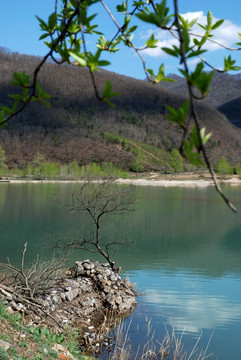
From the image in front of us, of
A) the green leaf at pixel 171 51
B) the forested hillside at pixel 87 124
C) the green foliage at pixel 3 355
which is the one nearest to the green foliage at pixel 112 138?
the forested hillside at pixel 87 124

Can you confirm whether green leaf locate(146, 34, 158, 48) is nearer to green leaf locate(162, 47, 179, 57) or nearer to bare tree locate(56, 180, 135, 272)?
green leaf locate(162, 47, 179, 57)

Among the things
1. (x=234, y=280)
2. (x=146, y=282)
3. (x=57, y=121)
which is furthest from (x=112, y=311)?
(x=57, y=121)

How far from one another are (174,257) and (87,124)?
108645 millimetres

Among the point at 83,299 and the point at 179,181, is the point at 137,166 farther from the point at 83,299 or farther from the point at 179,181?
the point at 83,299

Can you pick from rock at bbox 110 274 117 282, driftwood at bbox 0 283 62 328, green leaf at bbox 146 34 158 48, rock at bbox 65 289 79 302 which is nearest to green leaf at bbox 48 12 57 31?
green leaf at bbox 146 34 158 48

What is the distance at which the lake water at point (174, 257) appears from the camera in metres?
9.75

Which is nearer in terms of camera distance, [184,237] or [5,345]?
[5,345]

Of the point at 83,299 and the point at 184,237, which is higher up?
the point at 83,299

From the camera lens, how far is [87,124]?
124438 millimetres

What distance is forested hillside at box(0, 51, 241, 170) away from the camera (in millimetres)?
105881

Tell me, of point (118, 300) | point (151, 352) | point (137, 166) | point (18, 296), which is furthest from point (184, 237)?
point (137, 166)

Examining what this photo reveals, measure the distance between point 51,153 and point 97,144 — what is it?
42.1 ft

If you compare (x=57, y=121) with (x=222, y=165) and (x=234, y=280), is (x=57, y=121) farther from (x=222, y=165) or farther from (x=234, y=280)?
(x=234, y=280)

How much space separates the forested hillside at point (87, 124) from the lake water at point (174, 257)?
71.1 m
